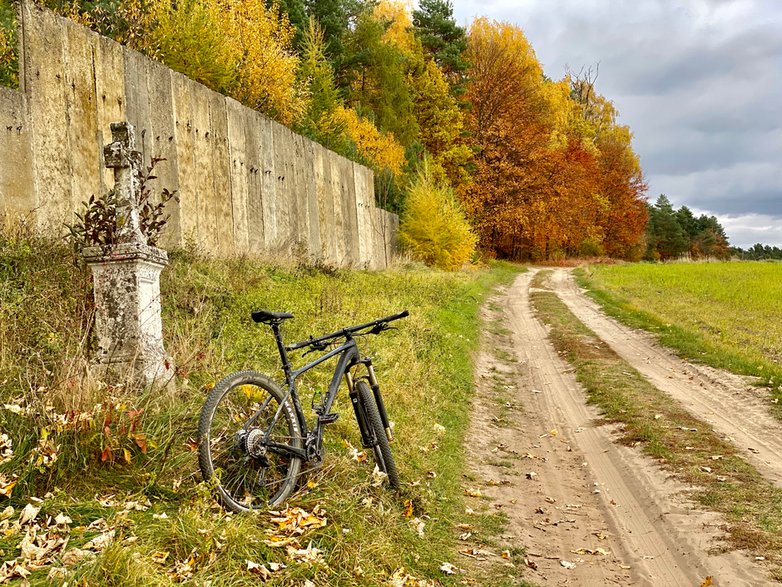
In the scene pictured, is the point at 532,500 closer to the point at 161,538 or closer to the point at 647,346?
the point at 161,538

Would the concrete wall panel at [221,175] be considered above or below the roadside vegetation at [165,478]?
above

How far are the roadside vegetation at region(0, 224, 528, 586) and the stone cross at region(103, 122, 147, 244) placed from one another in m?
0.79

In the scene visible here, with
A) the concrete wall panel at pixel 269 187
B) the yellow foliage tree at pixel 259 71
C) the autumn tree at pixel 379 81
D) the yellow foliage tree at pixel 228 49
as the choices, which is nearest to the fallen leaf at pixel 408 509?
the concrete wall panel at pixel 269 187

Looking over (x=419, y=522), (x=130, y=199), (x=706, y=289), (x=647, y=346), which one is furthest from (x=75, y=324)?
(x=706, y=289)

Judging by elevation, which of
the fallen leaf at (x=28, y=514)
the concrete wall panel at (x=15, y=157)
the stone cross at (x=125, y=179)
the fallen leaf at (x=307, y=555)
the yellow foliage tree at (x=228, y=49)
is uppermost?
the yellow foliage tree at (x=228, y=49)

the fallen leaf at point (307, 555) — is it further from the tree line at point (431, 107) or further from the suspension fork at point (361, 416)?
the tree line at point (431, 107)

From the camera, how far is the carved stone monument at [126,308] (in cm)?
484

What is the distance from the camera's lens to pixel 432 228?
80.4 ft

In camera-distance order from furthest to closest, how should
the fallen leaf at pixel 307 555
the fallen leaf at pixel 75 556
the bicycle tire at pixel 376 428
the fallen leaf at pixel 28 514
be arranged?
the bicycle tire at pixel 376 428 < the fallen leaf at pixel 307 555 < the fallen leaf at pixel 28 514 < the fallen leaf at pixel 75 556

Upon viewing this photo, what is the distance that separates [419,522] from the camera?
4.87 meters

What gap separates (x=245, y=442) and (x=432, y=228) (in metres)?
21.0

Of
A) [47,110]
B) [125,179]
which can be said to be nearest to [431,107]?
[47,110]

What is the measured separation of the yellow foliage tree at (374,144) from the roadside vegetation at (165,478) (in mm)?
20334

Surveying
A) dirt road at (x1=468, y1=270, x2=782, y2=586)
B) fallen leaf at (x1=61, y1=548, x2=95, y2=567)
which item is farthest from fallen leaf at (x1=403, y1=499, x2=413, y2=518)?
fallen leaf at (x1=61, y1=548, x2=95, y2=567)
